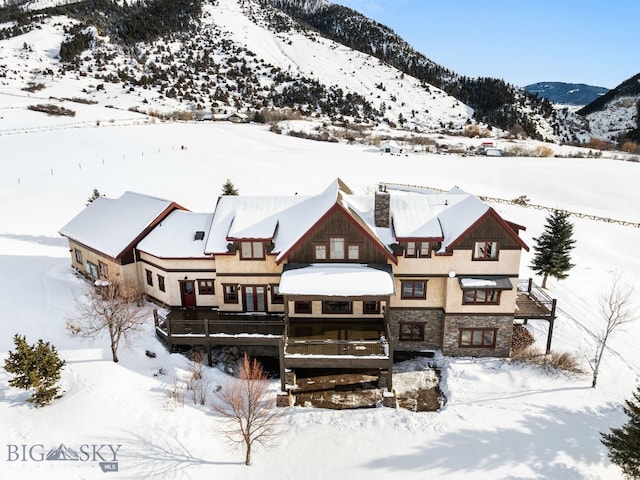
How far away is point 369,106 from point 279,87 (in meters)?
28.3

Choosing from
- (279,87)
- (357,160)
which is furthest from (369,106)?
(357,160)

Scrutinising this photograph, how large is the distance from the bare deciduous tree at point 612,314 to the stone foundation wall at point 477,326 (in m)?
4.47

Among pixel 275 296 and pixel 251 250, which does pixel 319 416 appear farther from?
pixel 251 250

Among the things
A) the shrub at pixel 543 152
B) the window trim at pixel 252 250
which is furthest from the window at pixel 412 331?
the shrub at pixel 543 152

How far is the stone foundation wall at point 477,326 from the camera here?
80.4ft

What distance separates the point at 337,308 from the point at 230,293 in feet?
21.3

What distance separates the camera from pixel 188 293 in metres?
26.5

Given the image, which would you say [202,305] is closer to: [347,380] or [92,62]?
[347,380]

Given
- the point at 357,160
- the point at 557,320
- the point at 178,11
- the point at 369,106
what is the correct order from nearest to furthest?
the point at 557,320 < the point at 357,160 < the point at 369,106 < the point at 178,11

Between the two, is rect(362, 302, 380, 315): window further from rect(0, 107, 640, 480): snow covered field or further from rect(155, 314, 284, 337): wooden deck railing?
rect(0, 107, 640, 480): snow covered field

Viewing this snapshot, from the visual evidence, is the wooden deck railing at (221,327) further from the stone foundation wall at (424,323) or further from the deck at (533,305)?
the deck at (533,305)

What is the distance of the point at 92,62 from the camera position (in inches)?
4604

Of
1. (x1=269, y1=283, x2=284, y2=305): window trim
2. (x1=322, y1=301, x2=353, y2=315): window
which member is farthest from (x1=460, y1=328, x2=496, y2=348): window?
(x1=269, y1=283, x2=284, y2=305): window trim

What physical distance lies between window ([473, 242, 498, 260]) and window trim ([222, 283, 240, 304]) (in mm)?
13879
